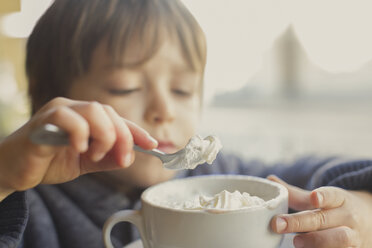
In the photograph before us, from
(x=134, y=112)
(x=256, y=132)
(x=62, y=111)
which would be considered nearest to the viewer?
(x=62, y=111)

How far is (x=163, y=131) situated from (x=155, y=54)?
0.11 metres

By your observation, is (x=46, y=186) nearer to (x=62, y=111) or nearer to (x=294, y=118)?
(x=62, y=111)

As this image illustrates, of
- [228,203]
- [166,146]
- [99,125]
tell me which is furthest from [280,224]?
[166,146]

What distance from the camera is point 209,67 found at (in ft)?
1.86

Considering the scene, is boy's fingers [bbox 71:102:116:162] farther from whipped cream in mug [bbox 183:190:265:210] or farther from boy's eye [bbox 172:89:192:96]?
boy's eye [bbox 172:89:192:96]

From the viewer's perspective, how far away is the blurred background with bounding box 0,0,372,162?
0.54 m

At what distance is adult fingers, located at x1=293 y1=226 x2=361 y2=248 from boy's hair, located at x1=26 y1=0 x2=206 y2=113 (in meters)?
0.30

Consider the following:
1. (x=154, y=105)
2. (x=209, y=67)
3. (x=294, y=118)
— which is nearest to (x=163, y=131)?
(x=154, y=105)

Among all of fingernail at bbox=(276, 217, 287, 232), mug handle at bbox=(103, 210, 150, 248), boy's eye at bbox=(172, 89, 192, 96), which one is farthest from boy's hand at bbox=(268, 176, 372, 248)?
boy's eye at bbox=(172, 89, 192, 96)

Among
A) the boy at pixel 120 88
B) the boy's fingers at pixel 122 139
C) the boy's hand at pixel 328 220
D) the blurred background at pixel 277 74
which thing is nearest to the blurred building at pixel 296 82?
the blurred background at pixel 277 74

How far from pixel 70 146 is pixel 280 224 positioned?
0.52 feet

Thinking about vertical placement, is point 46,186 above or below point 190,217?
below

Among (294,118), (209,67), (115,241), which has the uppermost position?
(209,67)

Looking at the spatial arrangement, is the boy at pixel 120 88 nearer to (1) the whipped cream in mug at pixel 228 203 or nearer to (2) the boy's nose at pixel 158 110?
(2) the boy's nose at pixel 158 110
